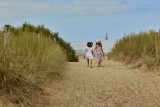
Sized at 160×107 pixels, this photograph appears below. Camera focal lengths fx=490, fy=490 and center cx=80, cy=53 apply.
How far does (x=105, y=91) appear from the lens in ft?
47.3

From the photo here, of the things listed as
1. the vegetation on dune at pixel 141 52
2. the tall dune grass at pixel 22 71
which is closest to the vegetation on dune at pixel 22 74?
the tall dune grass at pixel 22 71

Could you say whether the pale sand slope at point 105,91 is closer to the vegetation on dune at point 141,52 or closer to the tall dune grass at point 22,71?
the tall dune grass at point 22,71

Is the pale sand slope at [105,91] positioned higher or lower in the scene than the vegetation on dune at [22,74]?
lower

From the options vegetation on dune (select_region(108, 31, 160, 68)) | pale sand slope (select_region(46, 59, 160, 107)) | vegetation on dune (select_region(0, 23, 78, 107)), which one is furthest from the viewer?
vegetation on dune (select_region(108, 31, 160, 68))

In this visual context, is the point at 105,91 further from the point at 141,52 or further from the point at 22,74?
the point at 141,52

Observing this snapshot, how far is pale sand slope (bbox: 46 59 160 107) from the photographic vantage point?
12.5 metres

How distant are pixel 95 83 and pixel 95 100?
3.43 meters

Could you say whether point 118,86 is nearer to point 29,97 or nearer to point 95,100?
point 95,100

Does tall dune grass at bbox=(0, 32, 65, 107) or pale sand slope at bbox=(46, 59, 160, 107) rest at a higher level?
tall dune grass at bbox=(0, 32, 65, 107)

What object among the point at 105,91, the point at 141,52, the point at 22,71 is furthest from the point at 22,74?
the point at 141,52

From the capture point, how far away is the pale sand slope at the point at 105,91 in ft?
41.0

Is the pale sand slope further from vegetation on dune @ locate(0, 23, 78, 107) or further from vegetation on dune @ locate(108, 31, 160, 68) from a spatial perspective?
vegetation on dune @ locate(108, 31, 160, 68)

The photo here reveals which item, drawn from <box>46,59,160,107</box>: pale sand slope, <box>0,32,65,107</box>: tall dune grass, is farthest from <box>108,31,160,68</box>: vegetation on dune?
<box>0,32,65,107</box>: tall dune grass

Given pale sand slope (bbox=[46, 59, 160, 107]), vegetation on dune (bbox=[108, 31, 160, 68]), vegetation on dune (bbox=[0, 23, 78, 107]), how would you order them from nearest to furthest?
vegetation on dune (bbox=[0, 23, 78, 107])
pale sand slope (bbox=[46, 59, 160, 107])
vegetation on dune (bbox=[108, 31, 160, 68])
